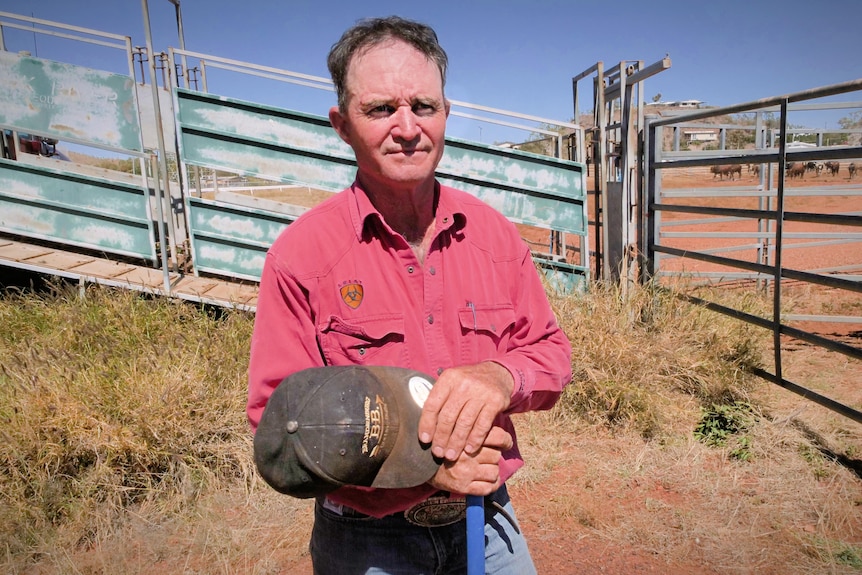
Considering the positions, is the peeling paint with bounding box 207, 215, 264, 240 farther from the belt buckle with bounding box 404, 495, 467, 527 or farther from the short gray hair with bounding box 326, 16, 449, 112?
the belt buckle with bounding box 404, 495, 467, 527

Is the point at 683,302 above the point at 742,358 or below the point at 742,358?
above

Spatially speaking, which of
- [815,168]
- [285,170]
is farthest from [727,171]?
[285,170]

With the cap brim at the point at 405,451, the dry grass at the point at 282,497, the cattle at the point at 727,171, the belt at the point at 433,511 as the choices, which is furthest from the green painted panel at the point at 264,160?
the cattle at the point at 727,171

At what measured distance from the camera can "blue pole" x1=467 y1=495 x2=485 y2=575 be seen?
53.9 inches

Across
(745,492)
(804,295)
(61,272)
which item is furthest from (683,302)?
(61,272)

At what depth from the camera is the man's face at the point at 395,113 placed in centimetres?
153

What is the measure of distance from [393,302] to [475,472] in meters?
0.48

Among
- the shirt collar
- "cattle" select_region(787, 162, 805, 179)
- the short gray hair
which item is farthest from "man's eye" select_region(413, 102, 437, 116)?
"cattle" select_region(787, 162, 805, 179)

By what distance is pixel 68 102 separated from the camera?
5254mm

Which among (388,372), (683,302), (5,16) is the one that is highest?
(5,16)

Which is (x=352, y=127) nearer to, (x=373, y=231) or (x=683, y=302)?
(x=373, y=231)

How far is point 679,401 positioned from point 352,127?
3.88 m

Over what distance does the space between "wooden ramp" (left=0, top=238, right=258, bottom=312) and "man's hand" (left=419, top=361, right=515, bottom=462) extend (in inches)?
162

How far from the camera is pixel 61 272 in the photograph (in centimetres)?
527
